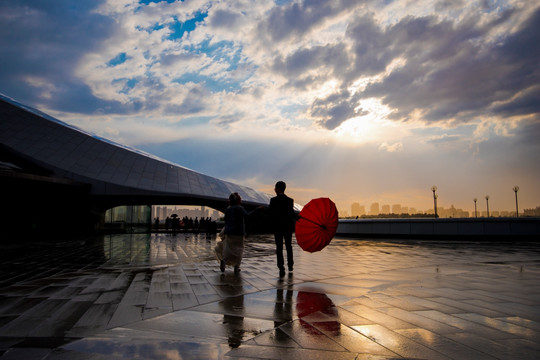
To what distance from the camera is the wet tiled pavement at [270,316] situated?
8.04 ft

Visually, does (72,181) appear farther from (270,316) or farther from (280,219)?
(270,316)

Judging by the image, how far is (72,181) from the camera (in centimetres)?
2412

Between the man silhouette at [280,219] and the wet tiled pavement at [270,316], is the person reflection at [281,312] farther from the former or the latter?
the man silhouette at [280,219]

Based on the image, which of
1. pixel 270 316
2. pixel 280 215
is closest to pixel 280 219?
pixel 280 215

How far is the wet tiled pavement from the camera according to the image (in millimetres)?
2451

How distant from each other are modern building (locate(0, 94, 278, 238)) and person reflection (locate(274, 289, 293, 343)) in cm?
1947

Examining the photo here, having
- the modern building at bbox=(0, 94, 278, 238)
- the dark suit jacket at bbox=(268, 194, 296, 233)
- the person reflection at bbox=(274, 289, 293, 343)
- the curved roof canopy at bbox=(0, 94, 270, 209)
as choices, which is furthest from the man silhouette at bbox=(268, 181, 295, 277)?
the curved roof canopy at bbox=(0, 94, 270, 209)

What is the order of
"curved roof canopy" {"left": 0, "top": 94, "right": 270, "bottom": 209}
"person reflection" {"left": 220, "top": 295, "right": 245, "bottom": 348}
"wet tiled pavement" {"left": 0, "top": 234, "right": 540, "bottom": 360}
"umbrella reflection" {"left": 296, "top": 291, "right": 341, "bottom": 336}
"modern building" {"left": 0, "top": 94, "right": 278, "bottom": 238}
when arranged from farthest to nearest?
"curved roof canopy" {"left": 0, "top": 94, "right": 270, "bottom": 209} → "modern building" {"left": 0, "top": 94, "right": 278, "bottom": 238} → "umbrella reflection" {"left": 296, "top": 291, "right": 341, "bottom": 336} → "person reflection" {"left": 220, "top": 295, "right": 245, "bottom": 348} → "wet tiled pavement" {"left": 0, "top": 234, "right": 540, "bottom": 360}

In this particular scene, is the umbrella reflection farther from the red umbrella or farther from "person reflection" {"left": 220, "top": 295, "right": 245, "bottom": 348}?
the red umbrella

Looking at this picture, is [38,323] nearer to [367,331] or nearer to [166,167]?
[367,331]

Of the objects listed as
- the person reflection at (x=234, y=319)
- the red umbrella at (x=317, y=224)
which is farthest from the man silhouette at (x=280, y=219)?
the person reflection at (x=234, y=319)

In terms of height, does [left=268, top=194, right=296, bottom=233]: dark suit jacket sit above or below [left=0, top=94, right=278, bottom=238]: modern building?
below

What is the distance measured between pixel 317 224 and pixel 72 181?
924 inches

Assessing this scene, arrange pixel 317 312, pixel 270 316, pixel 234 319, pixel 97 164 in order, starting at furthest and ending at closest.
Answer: pixel 97 164 < pixel 317 312 < pixel 270 316 < pixel 234 319
